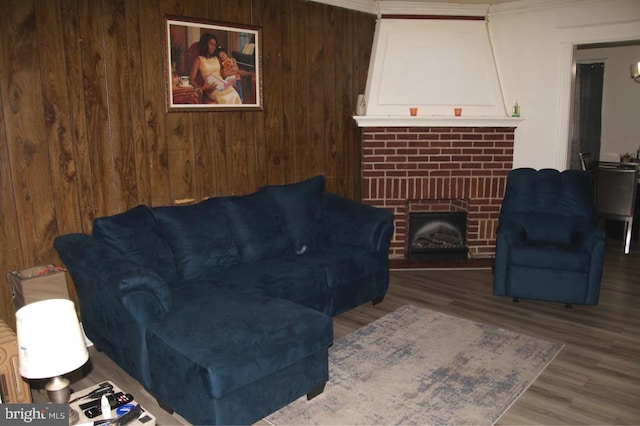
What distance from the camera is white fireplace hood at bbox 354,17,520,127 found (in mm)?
5070

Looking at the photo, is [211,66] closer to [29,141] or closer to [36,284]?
[29,141]

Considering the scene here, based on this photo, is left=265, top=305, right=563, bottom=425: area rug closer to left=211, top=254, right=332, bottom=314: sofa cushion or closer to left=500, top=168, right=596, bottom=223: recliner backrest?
left=211, top=254, right=332, bottom=314: sofa cushion

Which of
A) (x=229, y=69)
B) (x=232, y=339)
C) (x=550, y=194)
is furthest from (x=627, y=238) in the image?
(x=232, y=339)

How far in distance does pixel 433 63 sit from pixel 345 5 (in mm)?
1012

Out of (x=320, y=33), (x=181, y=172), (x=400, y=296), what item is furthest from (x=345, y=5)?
(x=400, y=296)

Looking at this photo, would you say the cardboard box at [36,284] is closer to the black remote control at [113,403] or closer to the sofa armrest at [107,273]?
the sofa armrest at [107,273]

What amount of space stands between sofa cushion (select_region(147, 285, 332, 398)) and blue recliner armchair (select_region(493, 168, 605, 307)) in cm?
194

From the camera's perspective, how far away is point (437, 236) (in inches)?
210

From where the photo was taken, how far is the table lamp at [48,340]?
1.70 m

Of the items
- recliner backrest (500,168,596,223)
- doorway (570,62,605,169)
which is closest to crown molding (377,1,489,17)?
recliner backrest (500,168,596,223)

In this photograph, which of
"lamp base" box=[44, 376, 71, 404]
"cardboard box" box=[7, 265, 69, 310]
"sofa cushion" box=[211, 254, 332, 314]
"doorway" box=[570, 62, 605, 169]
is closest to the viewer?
"lamp base" box=[44, 376, 71, 404]

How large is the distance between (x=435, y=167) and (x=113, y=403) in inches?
155

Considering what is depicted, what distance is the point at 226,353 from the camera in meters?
2.37

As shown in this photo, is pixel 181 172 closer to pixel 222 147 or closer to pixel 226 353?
pixel 222 147
